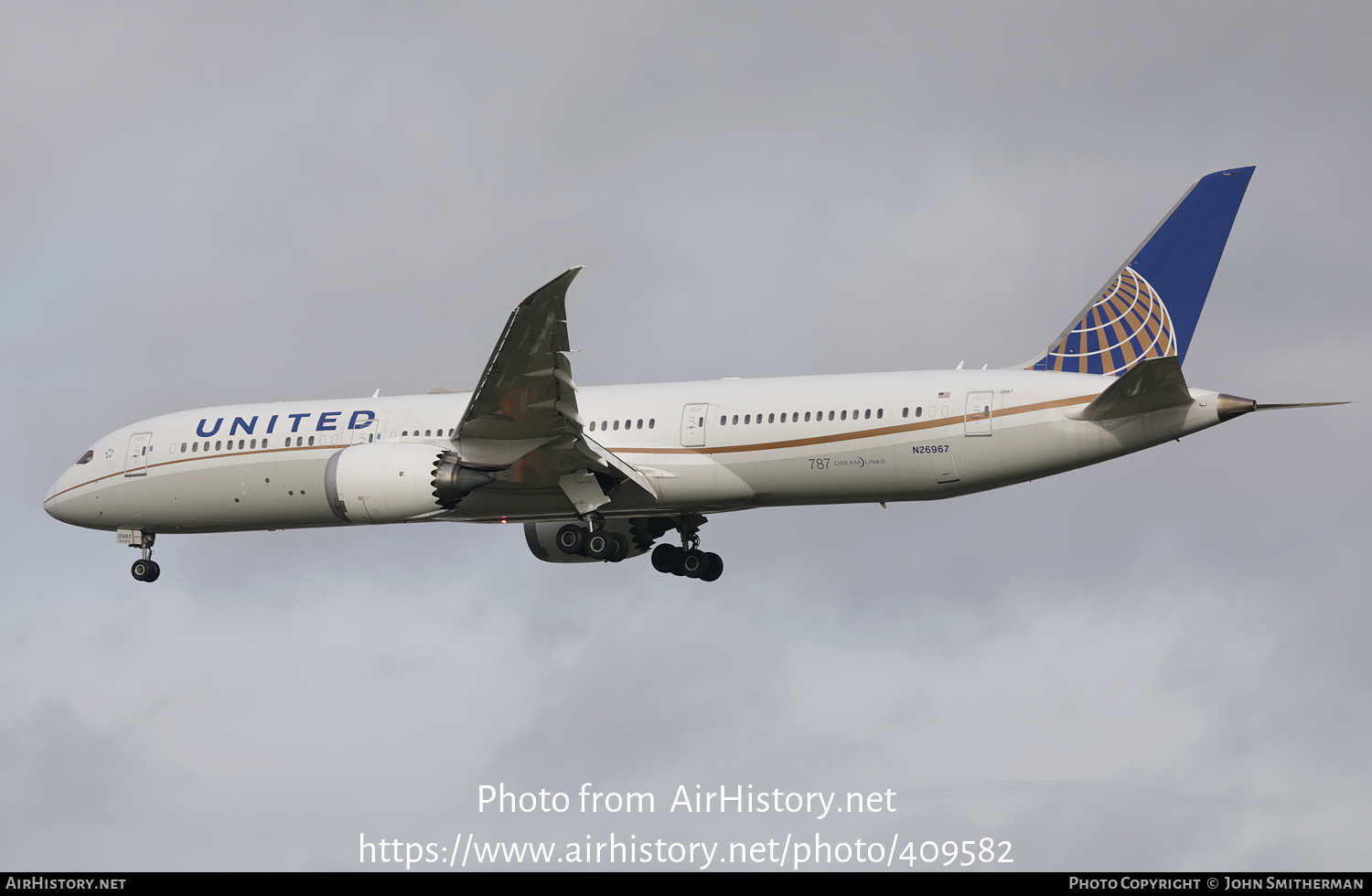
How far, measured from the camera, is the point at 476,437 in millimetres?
28562

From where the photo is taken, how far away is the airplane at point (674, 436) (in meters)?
27.1

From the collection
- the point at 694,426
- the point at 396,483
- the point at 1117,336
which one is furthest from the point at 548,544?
the point at 1117,336

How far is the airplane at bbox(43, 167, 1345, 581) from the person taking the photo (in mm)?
27062

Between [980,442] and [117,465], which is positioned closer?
[980,442]

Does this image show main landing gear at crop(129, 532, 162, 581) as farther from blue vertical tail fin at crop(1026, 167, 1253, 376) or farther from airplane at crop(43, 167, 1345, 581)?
blue vertical tail fin at crop(1026, 167, 1253, 376)

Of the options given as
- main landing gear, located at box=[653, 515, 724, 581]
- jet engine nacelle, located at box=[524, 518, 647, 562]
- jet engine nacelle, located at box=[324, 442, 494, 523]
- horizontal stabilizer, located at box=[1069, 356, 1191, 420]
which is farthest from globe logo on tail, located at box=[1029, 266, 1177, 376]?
jet engine nacelle, located at box=[324, 442, 494, 523]

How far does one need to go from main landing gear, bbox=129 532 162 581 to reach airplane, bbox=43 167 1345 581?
56 millimetres

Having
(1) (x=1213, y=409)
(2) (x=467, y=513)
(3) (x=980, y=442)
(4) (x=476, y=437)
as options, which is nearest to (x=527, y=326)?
(4) (x=476, y=437)

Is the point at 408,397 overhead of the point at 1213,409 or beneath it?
overhead

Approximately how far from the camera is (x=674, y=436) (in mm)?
29469

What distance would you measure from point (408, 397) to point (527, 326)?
23.0ft

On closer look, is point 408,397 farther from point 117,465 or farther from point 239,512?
point 117,465

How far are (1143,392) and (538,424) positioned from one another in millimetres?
9752

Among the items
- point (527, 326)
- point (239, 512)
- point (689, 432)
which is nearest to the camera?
point (527, 326)
